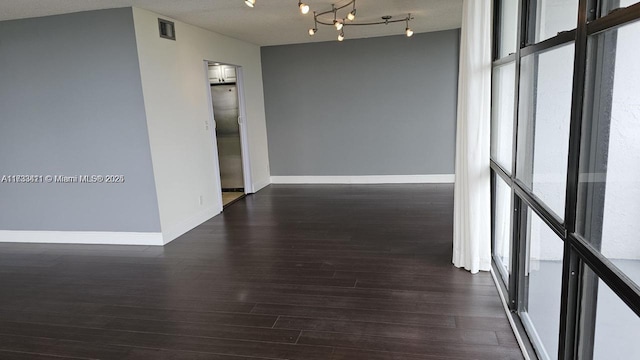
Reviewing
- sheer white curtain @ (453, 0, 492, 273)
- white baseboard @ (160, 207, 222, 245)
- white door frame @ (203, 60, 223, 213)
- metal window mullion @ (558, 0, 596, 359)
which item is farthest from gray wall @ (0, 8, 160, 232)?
metal window mullion @ (558, 0, 596, 359)

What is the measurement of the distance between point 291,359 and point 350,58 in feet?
17.9

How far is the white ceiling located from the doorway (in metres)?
0.72

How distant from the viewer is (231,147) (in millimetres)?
6535

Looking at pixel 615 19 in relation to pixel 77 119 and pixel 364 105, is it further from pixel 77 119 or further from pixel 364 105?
pixel 364 105

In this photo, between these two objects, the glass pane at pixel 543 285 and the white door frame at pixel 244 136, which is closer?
the glass pane at pixel 543 285

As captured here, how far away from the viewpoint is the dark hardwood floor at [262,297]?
2391 mm

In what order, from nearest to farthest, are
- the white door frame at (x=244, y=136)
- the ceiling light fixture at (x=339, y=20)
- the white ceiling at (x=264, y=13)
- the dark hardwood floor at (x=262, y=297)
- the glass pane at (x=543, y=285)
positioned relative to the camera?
the glass pane at (x=543, y=285), the dark hardwood floor at (x=262, y=297), the white ceiling at (x=264, y=13), the ceiling light fixture at (x=339, y=20), the white door frame at (x=244, y=136)

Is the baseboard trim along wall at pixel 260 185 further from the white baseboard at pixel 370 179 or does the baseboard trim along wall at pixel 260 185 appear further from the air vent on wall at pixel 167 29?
the air vent on wall at pixel 167 29

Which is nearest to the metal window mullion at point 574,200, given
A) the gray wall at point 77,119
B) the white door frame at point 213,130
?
the gray wall at point 77,119

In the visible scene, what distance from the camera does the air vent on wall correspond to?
4.25 metres

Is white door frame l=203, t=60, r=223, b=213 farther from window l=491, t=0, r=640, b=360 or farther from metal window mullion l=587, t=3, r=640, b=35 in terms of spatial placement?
metal window mullion l=587, t=3, r=640, b=35

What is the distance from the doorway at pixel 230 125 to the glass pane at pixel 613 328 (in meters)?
5.22

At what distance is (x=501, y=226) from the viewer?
129 inches

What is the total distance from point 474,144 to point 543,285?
3.99 ft
